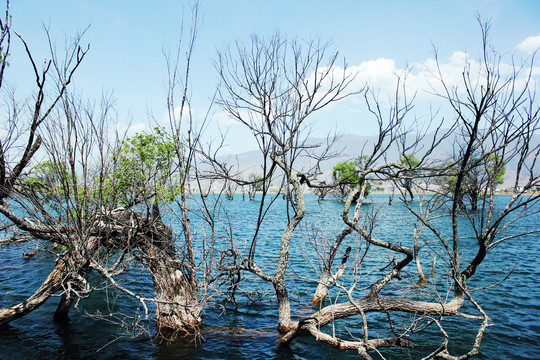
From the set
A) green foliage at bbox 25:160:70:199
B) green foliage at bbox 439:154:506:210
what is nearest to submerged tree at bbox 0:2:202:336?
green foliage at bbox 25:160:70:199

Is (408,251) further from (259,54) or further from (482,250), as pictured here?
(259,54)

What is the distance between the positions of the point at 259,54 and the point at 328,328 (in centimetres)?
806

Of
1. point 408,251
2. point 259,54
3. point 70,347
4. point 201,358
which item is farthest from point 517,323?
point 70,347

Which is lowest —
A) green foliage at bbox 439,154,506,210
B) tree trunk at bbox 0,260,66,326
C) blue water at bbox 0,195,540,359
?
blue water at bbox 0,195,540,359

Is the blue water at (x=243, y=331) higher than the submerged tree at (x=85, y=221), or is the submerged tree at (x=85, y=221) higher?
the submerged tree at (x=85, y=221)

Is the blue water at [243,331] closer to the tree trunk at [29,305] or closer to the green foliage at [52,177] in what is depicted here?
the tree trunk at [29,305]

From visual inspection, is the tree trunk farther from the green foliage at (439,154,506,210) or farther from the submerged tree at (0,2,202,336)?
the green foliage at (439,154,506,210)

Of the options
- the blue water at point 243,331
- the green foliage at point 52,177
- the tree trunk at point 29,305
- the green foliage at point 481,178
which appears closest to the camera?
the green foliage at point 481,178

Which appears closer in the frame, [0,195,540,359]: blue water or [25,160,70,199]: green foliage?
[25,160,70,199]: green foliage

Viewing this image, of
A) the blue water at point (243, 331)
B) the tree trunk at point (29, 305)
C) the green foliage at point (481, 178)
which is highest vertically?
the green foliage at point (481, 178)

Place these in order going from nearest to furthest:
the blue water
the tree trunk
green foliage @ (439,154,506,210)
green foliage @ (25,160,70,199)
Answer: green foliage @ (439,154,506,210) → green foliage @ (25,160,70,199) → the blue water → the tree trunk

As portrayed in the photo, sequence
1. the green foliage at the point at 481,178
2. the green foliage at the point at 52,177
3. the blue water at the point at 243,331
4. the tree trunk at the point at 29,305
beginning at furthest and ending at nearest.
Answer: the tree trunk at the point at 29,305
the blue water at the point at 243,331
the green foliage at the point at 52,177
the green foliage at the point at 481,178

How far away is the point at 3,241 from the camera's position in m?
8.61

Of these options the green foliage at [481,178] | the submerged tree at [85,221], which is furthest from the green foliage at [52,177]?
the green foliage at [481,178]
